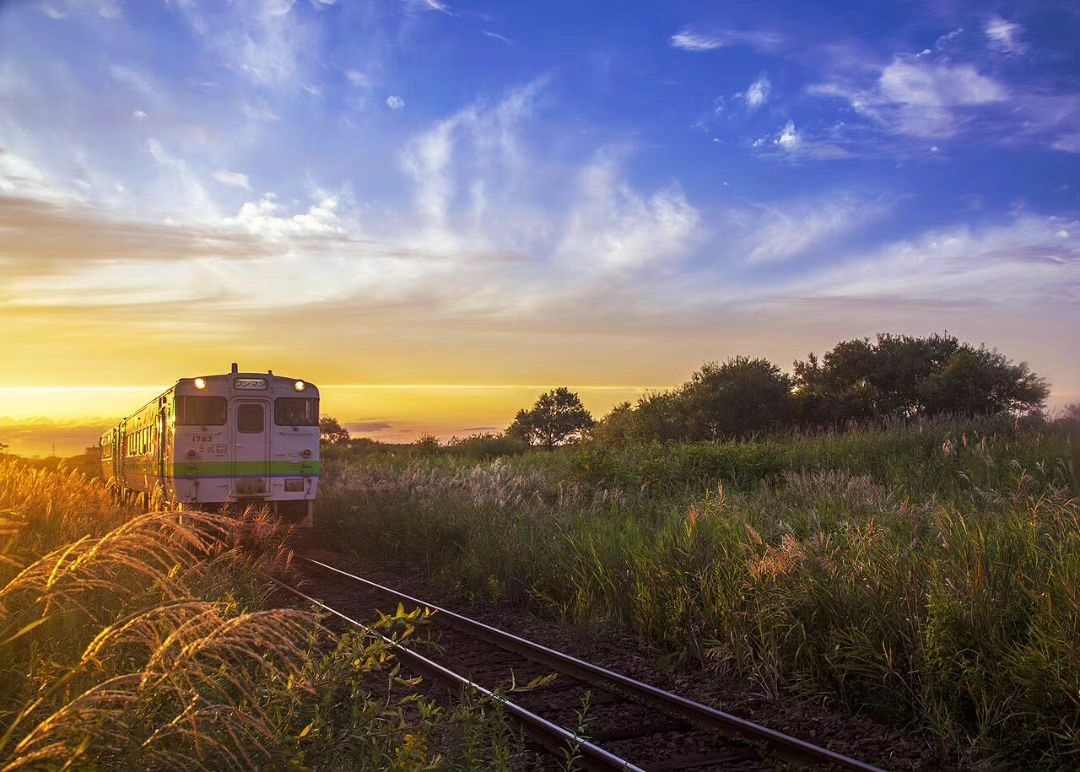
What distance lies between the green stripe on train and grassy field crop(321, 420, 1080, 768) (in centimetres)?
409

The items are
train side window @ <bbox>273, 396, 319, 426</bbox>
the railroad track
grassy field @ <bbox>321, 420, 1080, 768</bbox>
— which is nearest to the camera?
the railroad track

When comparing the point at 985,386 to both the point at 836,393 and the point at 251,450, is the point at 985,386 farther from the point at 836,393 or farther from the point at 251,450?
the point at 251,450

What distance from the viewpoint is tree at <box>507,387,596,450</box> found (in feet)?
188

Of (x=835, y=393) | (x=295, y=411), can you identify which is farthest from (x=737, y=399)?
(x=295, y=411)

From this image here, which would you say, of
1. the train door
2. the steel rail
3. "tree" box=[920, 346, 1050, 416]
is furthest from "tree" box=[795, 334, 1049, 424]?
the steel rail

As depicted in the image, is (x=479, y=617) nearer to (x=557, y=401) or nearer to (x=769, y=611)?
(x=769, y=611)

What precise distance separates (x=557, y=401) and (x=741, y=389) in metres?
26.1

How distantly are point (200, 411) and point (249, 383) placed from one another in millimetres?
1077

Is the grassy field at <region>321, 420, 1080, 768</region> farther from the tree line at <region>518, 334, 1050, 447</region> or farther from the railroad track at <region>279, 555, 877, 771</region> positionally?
the tree line at <region>518, 334, 1050, 447</region>

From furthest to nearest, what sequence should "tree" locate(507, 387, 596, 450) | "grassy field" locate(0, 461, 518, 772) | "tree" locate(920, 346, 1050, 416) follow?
"tree" locate(507, 387, 596, 450) → "tree" locate(920, 346, 1050, 416) → "grassy field" locate(0, 461, 518, 772)

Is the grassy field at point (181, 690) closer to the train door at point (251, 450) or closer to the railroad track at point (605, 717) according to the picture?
the railroad track at point (605, 717)

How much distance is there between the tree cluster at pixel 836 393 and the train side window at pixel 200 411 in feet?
61.0

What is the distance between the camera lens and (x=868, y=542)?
23.4 ft

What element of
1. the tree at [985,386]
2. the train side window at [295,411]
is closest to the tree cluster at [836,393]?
the tree at [985,386]
